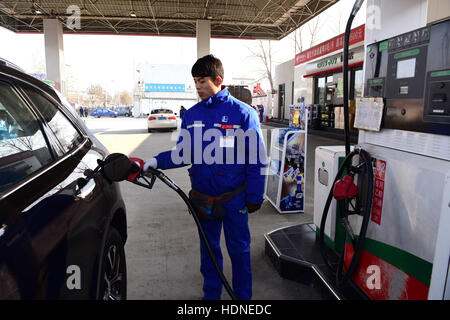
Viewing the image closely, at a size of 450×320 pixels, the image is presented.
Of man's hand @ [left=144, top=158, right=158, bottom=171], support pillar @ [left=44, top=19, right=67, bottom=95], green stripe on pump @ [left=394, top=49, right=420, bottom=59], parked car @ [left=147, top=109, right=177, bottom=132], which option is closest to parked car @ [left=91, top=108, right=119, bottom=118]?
support pillar @ [left=44, top=19, right=67, bottom=95]

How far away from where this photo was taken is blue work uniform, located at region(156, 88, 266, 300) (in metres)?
2.38

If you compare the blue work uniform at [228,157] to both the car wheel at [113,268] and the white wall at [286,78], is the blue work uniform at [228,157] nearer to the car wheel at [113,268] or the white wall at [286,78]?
the car wheel at [113,268]

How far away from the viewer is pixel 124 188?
21.3ft

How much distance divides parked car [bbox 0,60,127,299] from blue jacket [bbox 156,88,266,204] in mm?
669

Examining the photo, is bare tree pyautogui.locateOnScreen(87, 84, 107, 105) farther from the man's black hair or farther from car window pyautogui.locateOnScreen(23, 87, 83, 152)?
the man's black hair

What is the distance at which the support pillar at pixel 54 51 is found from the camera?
2173 centimetres

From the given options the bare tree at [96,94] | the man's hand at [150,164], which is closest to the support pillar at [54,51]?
the man's hand at [150,164]

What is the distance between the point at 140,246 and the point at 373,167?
8.48ft

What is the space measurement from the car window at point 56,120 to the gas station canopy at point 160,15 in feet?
60.2

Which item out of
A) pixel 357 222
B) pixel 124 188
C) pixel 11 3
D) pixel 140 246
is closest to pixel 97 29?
pixel 11 3

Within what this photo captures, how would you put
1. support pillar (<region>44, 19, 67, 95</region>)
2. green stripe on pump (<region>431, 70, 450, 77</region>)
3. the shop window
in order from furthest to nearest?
support pillar (<region>44, 19, 67, 95</region>) → the shop window → green stripe on pump (<region>431, 70, 450, 77</region>)

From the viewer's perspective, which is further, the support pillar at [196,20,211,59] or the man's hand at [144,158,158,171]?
the support pillar at [196,20,211,59]

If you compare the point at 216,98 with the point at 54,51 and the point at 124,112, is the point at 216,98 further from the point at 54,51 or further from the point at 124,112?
the point at 124,112
